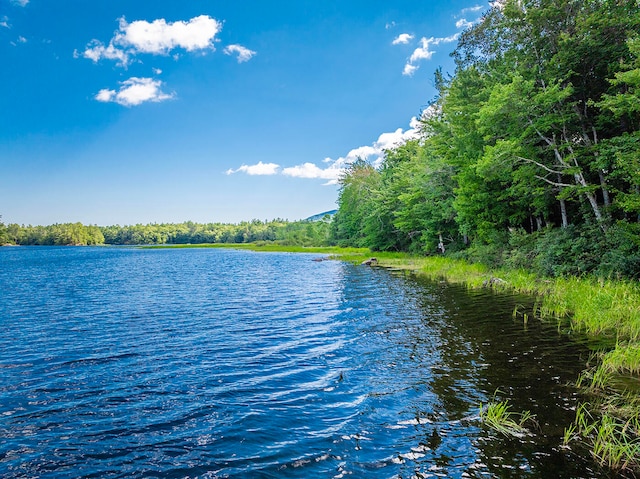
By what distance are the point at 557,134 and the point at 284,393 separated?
23.2m

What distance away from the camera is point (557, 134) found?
75.7 feet

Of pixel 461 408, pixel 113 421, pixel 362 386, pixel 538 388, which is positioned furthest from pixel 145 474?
pixel 538 388

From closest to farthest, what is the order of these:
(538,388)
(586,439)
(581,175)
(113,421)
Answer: (586,439), (113,421), (538,388), (581,175)

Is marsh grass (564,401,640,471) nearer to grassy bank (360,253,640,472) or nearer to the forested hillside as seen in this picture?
grassy bank (360,253,640,472)

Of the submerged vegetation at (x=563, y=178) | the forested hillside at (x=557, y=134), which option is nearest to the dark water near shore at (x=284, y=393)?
the submerged vegetation at (x=563, y=178)

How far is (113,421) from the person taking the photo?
25.5 ft

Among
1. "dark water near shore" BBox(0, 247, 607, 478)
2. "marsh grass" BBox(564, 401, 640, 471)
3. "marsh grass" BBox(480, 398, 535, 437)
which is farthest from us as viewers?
Result: "marsh grass" BBox(480, 398, 535, 437)

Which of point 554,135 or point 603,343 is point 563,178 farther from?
point 603,343

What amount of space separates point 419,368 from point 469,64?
104 ft

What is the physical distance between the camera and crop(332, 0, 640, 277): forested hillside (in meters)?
17.4

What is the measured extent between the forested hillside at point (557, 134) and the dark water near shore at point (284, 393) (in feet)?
18.0

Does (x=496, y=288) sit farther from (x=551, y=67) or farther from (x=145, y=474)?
(x=145, y=474)

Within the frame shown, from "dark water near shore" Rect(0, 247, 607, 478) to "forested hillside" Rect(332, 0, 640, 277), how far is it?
5.47 meters

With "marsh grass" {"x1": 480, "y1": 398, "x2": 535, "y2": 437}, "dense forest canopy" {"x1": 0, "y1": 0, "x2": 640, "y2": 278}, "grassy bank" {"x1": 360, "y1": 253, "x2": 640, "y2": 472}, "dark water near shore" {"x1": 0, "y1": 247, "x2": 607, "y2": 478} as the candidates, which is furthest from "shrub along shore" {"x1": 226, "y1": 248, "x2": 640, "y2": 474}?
"dense forest canopy" {"x1": 0, "y1": 0, "x2": 640, "y2": 278}
